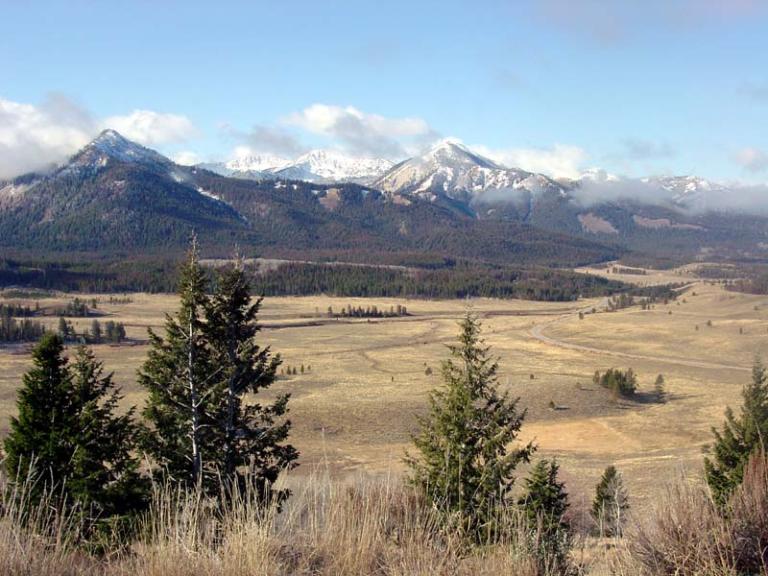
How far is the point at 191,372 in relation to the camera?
15164 millimetres

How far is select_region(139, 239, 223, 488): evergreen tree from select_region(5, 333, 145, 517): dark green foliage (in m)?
1.06

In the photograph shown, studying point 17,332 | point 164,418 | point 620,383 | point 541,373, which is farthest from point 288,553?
point 17,332

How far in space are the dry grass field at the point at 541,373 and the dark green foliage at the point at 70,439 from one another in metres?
4.45

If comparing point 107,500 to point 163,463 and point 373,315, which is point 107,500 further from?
point 373,315

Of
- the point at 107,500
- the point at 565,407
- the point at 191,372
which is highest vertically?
the point at 191,372

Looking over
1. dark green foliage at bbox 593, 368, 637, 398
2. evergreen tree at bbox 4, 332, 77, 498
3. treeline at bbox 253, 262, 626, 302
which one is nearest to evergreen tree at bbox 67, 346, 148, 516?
evergreen tree at bbox 4, 332, 77, 498

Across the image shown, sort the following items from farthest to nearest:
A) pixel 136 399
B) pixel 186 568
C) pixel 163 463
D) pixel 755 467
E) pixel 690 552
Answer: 1. pixel 136 399
2. pixel 163 463
3. pixel 755 467
4. pixel 690 552
5. pixel 186 568

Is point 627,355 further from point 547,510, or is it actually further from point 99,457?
point 99,457

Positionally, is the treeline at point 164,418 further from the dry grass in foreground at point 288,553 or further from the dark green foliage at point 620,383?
the dark green foliage at point 620,383

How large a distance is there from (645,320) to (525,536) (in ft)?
406

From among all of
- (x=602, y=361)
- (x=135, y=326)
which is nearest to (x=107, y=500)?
(x=602, y=361)

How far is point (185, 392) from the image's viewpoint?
15414mm

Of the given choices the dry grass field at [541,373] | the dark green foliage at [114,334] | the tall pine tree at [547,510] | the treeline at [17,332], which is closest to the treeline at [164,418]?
the dry grass field at [541,373]

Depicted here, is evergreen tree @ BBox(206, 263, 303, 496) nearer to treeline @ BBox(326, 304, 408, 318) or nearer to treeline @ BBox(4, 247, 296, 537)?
treeline @ BBox(4, 247, 296, 537)
